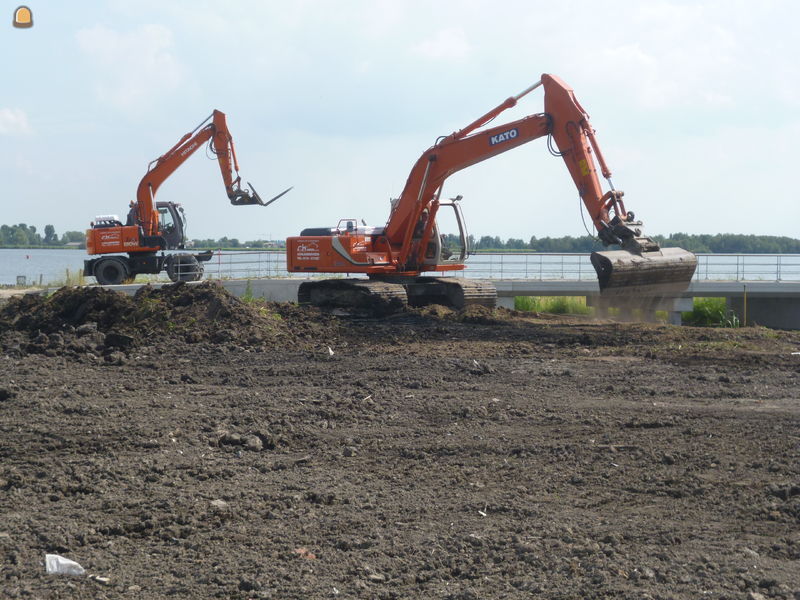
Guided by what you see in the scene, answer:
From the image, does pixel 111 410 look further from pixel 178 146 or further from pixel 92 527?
pixel 178 146

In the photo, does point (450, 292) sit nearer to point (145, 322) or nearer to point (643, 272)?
point (643, 272)

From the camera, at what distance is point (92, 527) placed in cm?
529

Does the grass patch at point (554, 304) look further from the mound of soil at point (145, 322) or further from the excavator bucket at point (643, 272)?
the mound of soil at point (145, 322)

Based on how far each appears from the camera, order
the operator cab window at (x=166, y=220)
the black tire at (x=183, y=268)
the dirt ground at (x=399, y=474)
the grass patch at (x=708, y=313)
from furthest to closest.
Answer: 1. the operator cab window at (x=166, y=220)
2. the black tire at (x=183, y=268)
3. the grass patch at (x=708, y=313)
4. the dirt ground at (x=399, y=474)

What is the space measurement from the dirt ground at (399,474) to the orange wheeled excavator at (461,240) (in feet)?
10.9

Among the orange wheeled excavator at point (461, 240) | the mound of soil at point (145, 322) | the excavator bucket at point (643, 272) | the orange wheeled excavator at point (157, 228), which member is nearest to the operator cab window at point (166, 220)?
the orange wheeled excavator at point (157, 228)

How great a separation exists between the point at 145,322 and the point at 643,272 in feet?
28.1

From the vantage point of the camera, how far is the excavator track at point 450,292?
63.1 ft

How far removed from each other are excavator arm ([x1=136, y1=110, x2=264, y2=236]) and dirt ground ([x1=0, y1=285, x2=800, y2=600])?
11954 millimetres

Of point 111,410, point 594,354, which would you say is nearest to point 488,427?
point 111,410

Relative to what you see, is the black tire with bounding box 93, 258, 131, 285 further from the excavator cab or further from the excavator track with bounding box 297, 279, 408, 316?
the excavator track with bounding box 297, 279, 408, 316

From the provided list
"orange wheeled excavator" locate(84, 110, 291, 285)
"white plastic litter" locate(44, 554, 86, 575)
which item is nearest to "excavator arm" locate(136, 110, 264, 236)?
"orange wheeled excavator" locate(84, 110, 291, 285)

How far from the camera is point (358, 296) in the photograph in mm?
18422

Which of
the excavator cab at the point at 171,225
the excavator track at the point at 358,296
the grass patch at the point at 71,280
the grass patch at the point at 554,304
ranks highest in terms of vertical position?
the excavator cab at the point at 171,225
